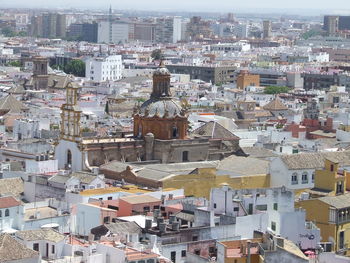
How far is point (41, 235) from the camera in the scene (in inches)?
1300

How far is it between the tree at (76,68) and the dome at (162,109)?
7125 cm

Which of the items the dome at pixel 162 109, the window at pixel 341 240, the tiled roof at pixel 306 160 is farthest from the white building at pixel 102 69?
the window at pixel 341 240

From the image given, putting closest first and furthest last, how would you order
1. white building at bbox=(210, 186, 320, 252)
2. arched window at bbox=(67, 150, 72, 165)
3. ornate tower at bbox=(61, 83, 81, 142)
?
white building at bbox=(210, 186, 320, 252), ornate tower at bbox=(61, 83, 81, 142), arched window at bbox=(67, 150, 72, 165)

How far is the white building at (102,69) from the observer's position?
11494 centimetres

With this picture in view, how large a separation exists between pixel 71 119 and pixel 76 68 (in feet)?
243

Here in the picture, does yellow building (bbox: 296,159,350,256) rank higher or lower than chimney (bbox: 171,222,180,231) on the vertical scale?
lower

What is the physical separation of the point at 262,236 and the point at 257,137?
25.2 metres

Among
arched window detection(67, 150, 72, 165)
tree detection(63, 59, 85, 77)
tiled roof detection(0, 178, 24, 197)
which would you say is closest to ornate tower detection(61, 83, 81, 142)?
arched window detection(67, 150, 72, 165)

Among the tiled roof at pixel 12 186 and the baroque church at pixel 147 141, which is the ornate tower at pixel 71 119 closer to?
the baroque church at pixel 147 141

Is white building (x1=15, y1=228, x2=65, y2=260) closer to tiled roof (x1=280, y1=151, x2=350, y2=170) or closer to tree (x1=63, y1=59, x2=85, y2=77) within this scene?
tiled roof (x1=280, y1=151, x2=350, y2=170)

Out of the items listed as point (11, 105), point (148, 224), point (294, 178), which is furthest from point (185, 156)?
point (11, 105)

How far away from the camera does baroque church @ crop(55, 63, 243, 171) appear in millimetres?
47688

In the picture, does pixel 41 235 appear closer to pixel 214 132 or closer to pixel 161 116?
pixel 161 116

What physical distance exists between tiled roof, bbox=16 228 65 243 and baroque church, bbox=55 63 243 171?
537 inches
